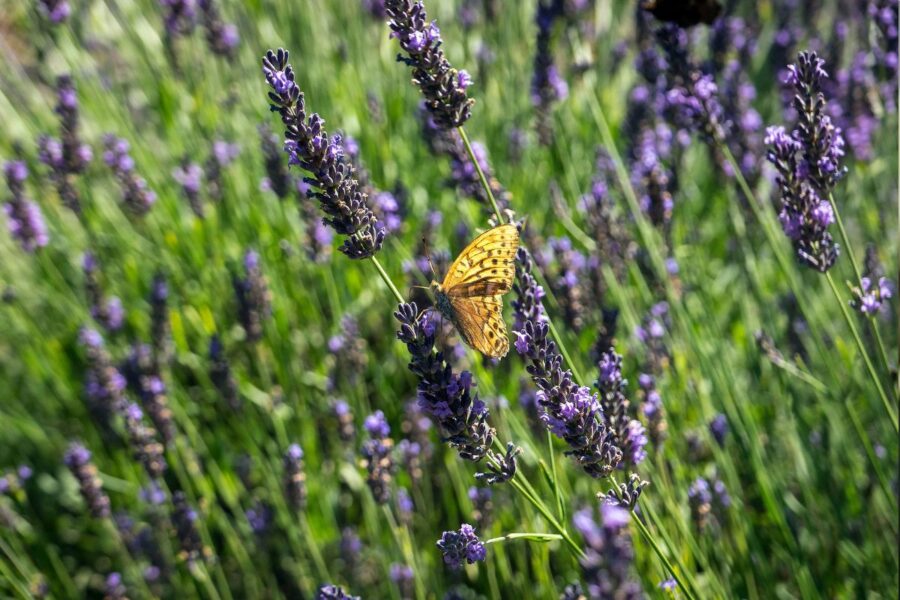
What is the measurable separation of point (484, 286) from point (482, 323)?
78 mm

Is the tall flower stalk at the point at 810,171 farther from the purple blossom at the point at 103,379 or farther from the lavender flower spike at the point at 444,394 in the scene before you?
the purple blossom at the point at 103,379

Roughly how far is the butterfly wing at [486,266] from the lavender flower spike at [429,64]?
0.93 feet

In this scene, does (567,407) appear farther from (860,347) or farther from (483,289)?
(860,347)

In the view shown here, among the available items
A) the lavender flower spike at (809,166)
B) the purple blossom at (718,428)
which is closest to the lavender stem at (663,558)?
the lavender flower spike at (809,166)

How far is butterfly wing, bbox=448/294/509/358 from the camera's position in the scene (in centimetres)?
169

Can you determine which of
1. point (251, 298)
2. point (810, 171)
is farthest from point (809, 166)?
point (251, 298)

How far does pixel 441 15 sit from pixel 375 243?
11.9ft

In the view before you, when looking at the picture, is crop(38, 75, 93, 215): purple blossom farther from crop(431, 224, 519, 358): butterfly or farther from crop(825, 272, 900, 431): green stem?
crop(825, 272, 900, 431): green stem

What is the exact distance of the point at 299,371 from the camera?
323 centimetres

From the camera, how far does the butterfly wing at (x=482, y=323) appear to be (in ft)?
5.53

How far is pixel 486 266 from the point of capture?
5.59 feet

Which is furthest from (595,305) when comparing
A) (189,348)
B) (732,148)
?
(189,348)

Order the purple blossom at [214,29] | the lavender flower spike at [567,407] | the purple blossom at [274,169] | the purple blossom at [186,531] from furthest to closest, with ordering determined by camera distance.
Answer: the purple blossom at [214,29] → the purple blossom at [274,169] → the purple blossom at [186,531] → the lavender flower spike at [567,407]

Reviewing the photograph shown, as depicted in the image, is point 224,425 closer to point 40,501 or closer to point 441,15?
point 40,501
